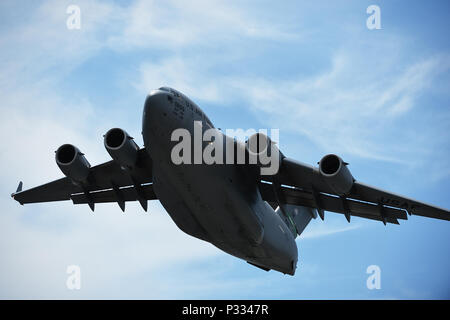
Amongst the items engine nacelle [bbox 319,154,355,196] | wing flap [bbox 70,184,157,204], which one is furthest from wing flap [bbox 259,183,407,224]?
wing flap [bbox 70,184,157,204]

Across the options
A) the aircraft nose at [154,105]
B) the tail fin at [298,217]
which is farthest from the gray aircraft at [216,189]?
the tail fin at [298,217]

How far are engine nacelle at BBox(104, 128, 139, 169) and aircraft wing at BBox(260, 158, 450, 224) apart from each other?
3870mm

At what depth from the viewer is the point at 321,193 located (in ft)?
50.9

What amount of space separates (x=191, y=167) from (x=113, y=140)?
94.8 inches

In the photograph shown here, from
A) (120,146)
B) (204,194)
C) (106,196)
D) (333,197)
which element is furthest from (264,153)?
(106,196)

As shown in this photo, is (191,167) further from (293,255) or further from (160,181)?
(293,255)

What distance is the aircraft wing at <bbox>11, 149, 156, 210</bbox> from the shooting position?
15.8 m

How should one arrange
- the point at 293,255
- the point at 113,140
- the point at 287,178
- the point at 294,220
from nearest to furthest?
the point at 113,140 < the point at 287,178 < the point at 293,255 < the point at 294,220

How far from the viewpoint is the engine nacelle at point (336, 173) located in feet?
43.6

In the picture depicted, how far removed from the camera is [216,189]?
13.4m

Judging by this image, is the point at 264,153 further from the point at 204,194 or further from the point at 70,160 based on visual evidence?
the point at 70,160

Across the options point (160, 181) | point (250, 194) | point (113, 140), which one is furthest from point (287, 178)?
point (113, 140)

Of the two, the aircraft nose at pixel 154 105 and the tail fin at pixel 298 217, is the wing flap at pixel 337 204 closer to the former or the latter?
the tail fin at pixel 298 217

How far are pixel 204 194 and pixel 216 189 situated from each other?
0.33 m
